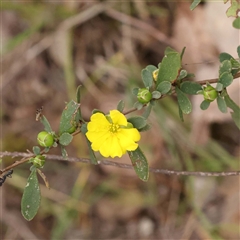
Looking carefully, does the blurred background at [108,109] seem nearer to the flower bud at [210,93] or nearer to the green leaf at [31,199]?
the flower bud at [210,93]

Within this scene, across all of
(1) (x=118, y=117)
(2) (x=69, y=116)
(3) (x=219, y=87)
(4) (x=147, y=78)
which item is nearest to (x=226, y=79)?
(3) (x=219, y=87)

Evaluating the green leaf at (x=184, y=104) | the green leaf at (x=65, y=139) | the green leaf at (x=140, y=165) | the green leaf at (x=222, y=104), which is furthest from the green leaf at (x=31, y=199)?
the green leaf at (x=222, y=104)

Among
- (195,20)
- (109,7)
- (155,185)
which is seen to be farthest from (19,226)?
(195,20)

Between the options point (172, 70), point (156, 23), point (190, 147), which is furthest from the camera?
point (156, 23)

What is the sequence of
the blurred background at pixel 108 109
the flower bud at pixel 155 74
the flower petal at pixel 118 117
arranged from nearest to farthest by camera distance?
1. the flower petal at pixel 118 117
2. the flower bud at pixel 155 74
3. the blurred background at pixel 108 109

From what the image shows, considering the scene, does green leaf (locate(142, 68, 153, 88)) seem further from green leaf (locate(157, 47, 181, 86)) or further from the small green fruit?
the small green fruit

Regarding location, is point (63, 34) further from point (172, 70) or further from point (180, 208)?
point (172, 70)

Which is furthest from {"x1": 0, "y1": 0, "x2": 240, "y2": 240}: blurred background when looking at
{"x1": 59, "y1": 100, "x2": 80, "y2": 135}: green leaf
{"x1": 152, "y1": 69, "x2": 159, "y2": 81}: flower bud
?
{"x1": 59, "y1": 100, "x2": 80, "y2": 135}: green leaf
